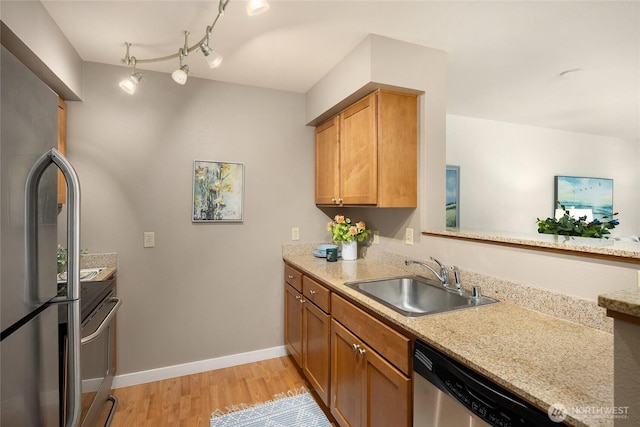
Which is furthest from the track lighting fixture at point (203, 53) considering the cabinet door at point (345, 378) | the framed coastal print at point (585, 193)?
the framed coastal print at point (585, 193)

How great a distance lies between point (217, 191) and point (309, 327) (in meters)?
1.32

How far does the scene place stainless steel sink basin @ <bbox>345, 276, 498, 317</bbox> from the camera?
1.79 metres

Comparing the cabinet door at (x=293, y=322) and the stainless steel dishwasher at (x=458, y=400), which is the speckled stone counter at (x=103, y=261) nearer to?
the cabinet door at (x=293, y=322)

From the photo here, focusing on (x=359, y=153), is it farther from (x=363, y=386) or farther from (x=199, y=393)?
(x=199, y=393)

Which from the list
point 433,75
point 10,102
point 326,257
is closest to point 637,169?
point 433,75

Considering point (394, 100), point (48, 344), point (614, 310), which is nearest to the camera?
point (614, 310)

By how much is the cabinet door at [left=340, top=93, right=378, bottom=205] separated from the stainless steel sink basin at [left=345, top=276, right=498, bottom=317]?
0.54 meters

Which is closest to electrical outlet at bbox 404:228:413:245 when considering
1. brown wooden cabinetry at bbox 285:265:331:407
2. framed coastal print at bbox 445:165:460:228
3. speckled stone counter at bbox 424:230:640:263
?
speckled stone counter at bbox 424:230:640:263

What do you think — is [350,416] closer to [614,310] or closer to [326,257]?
[326,257]

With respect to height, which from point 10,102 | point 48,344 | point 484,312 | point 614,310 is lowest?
point 484,312

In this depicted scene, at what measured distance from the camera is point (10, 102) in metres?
0.67

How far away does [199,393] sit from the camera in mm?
2303

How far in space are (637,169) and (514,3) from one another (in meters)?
4.99

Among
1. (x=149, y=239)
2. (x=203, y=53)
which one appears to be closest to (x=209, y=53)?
(x=203, y=53)
